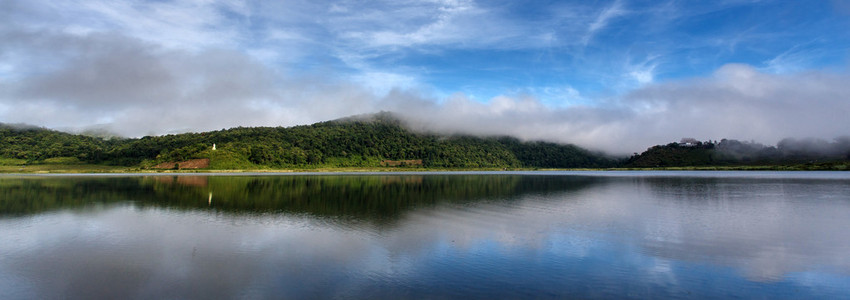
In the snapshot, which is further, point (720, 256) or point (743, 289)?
point (720, 256)

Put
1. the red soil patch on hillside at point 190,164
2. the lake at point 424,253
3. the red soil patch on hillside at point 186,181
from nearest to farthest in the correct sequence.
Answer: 1. the lake at point 424,253
2. the red soil patch on hillside at point 186,181
3. the red soil patch on hillside at point 190,164

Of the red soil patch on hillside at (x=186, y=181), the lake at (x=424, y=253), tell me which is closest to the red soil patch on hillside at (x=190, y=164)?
the red soil patch on hillside at (x=186, y=181)

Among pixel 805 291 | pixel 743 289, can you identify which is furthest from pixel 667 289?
pixel 805 291

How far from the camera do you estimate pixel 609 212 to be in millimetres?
35094

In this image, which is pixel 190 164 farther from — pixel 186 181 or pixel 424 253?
pixel 424 253

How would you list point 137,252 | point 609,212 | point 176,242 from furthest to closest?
1. point 609,212
2. point 176,242
3. point 137,252

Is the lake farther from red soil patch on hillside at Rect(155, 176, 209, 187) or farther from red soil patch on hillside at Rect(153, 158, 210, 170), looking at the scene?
red soil patch on hillside at Rect(153, 158, 210, 170)

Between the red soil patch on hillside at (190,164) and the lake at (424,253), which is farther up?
the red soil patch on hillside at (190,164)

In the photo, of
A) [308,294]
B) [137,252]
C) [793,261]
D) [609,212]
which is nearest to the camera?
[308,294]

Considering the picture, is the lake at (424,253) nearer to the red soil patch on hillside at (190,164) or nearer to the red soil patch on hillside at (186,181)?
the red soil patch on hillside at (186,181)

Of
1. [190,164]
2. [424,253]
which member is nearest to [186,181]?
[424,253]

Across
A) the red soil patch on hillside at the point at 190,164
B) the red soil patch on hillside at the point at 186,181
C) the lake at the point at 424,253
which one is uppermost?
the red soil patch on hillside at the point at 190,164

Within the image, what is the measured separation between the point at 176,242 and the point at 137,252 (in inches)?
97.8

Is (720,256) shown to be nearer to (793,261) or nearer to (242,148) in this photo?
(793,261)
